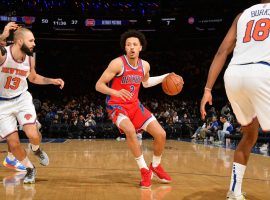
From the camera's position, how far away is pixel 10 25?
411cm

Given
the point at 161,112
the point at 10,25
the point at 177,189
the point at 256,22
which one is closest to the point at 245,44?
the point at 256,22

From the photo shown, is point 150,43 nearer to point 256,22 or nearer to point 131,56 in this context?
point 131,56

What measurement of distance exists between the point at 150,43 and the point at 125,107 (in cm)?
1815

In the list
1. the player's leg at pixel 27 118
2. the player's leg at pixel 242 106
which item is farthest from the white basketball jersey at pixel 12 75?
the player's leg at pixel 242 106

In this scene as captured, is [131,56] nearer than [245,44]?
No

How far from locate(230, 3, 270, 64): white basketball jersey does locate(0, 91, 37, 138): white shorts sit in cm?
253

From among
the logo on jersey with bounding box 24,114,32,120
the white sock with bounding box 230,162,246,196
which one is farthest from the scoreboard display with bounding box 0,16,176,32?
the white sock with bounding box 230,162,246,196

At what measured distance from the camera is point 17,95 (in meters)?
4.52

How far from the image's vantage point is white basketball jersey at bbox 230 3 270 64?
281 centimetres

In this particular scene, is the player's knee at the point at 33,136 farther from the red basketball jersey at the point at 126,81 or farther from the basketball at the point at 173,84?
the basketball at the point at 173,84

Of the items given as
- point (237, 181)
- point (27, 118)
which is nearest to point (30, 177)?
point (27, 118)

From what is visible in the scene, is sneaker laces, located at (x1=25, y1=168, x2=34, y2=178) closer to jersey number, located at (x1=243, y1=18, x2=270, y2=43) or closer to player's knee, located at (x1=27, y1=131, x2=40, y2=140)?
player's knee, located at (x1=27, y1=131, x2=40, y2=140)

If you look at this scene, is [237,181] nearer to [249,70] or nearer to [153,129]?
[249,70]

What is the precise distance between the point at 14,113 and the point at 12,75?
0.43 metres
